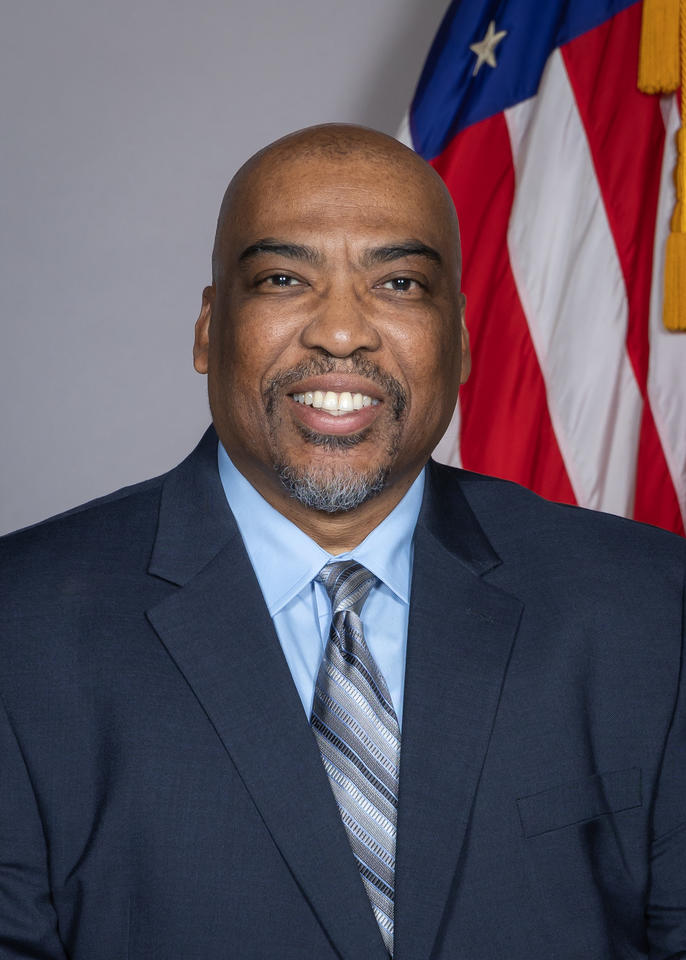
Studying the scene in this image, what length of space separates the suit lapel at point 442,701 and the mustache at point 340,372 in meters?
0.21

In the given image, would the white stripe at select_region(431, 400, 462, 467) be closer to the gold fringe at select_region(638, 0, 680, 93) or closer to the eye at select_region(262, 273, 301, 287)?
the gold fringe at select_region(638, 0, 680, 93)

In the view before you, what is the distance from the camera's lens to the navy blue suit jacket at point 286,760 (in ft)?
4.64

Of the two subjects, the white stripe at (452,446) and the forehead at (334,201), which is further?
the white stripe at (452,446)

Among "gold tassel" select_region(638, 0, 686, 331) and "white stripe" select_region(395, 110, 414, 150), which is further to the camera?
"white stripe" select_region(395, 110, 414, 150)

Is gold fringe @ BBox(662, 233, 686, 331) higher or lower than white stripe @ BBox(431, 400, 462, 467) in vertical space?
higher

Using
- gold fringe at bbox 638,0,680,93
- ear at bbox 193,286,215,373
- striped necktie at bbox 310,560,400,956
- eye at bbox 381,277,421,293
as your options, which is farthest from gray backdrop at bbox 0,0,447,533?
striped necktie at bbox 310,560,400,956

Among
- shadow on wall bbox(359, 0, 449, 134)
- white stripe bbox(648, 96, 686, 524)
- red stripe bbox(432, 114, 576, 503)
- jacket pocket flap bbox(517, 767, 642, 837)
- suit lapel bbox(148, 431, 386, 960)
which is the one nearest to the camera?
suit lapel bbox(148, 431, 386, 960)

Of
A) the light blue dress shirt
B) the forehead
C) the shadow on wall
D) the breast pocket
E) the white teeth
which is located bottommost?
the breast pocket

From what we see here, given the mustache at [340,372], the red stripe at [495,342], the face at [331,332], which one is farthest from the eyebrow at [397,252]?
the red stripe at [495,342]

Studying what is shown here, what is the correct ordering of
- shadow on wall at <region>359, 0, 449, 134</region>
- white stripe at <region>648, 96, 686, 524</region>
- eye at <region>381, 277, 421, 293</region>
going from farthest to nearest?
shadow on wall at <region>359, 0, 449, 134</region> → white stripe at <region>648, 96, 686, 524</region> → eye at <region>381, 277, 421, 293</region>

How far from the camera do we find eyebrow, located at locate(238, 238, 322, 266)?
1.59 meters

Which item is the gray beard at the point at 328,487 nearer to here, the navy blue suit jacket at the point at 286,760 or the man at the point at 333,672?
the man at the point at 333,672

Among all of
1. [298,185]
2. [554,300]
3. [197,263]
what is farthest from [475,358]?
[298,185]

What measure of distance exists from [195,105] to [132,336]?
61 centimetres
